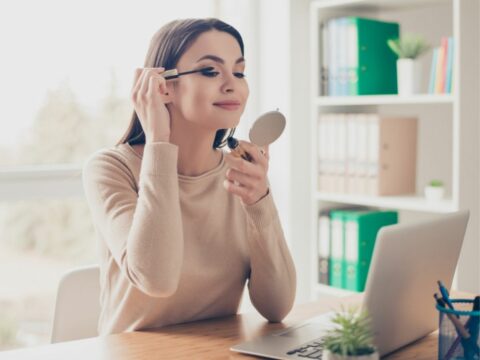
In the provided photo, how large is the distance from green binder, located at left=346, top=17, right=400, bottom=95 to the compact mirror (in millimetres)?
1527

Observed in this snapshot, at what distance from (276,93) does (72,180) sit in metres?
0.94

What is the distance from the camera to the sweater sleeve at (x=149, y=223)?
1.54m

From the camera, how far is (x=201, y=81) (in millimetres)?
1669

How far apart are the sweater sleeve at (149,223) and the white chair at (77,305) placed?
23 centimetres

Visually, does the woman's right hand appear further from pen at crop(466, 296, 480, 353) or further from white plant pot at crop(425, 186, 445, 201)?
white plant pot at crop(425, 186, 445, 201)

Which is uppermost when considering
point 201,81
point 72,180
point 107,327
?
point 201,81

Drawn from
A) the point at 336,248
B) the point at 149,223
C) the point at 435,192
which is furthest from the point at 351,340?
the point at 336,248

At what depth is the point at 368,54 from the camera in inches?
119

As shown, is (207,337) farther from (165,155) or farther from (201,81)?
(201,81)

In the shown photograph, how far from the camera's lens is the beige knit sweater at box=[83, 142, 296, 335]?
1560mm

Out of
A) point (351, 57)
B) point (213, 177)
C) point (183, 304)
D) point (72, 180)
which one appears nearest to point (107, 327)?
point (183, 304)

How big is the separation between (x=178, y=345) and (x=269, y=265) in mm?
324

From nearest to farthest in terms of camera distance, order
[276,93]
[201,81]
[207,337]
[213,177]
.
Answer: [207,337] → [201,81] → [213,177] → [276,93]

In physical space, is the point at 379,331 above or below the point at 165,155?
below
